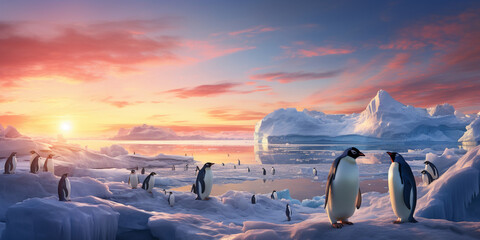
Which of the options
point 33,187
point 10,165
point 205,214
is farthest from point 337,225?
point 10,165

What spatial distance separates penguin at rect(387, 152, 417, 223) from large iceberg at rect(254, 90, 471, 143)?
78521mm

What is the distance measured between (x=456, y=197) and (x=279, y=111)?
8940 cm

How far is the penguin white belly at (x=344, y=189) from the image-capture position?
16.6ft

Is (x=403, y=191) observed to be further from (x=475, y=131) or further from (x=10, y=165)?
(x=475, y=131)

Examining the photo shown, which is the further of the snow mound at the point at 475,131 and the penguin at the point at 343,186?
the snow mound at the point at 475,131

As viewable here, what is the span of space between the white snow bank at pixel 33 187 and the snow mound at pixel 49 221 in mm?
3544

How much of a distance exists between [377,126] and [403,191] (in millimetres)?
80336

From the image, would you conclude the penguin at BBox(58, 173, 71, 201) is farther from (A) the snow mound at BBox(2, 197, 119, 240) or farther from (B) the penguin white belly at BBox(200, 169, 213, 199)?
(B) the penguin white belly at BBox(200, 169, 213, 199)

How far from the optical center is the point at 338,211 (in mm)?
5113

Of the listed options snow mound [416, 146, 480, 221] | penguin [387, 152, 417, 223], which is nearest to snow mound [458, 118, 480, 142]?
snow mound [416, 146, 480, 221]

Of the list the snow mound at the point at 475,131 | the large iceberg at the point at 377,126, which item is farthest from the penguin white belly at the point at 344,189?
the large iceberg at the point at 377,126

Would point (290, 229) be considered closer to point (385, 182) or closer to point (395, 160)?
point (395, 160)

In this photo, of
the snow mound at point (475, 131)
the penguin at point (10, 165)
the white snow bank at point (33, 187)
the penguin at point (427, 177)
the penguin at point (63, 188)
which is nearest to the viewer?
the penguin at point (63, 188)

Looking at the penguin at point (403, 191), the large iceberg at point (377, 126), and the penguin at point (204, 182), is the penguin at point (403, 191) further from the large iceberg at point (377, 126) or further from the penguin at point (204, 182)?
the large iceberg at point (377, 126)
